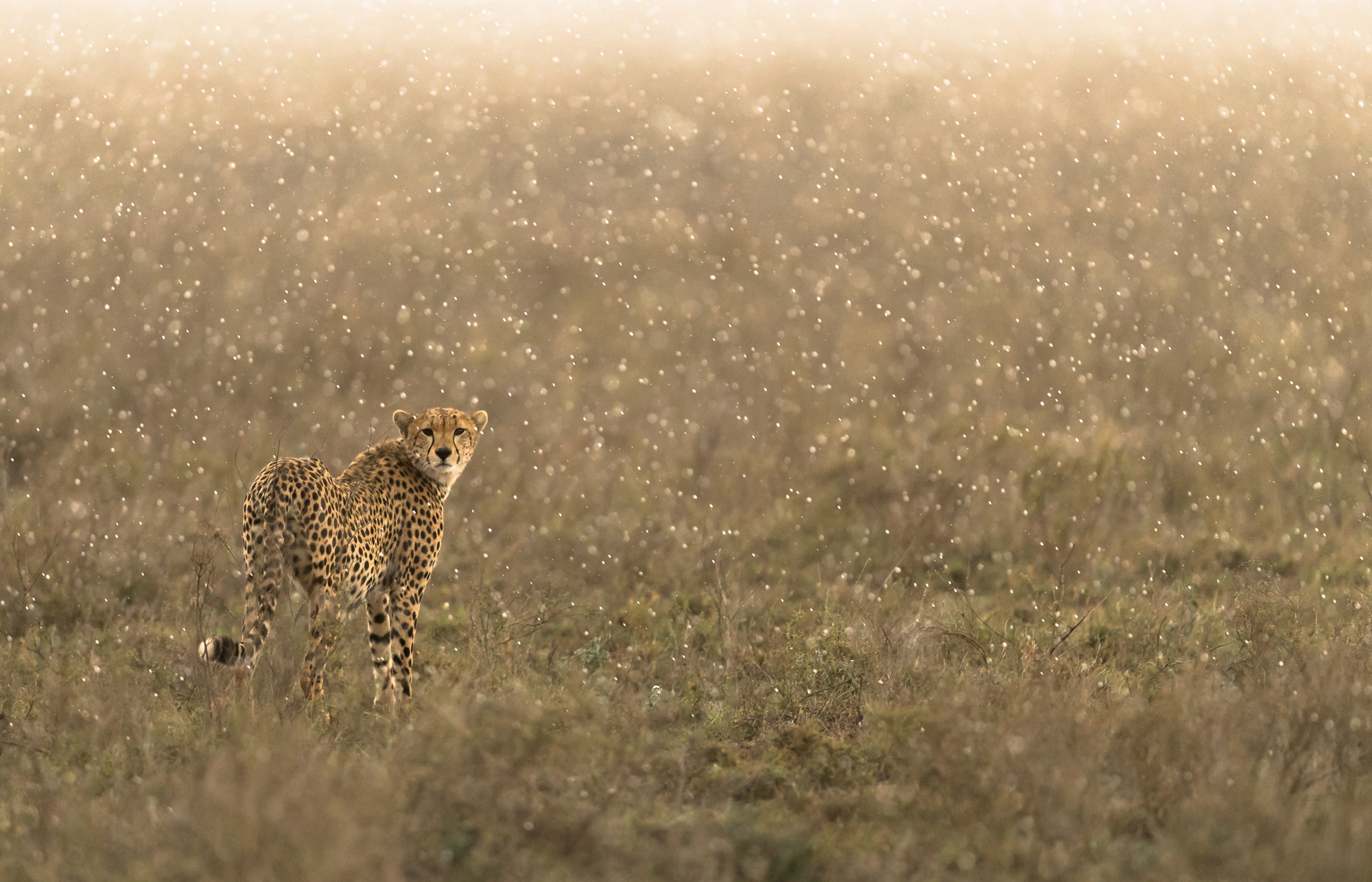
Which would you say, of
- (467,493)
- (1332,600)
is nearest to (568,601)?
(467,493)

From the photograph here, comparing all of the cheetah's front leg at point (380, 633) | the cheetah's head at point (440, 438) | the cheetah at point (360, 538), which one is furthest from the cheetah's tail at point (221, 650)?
the cheetah's head at point (440, 438)

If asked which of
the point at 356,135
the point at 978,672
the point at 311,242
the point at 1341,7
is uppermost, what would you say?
the point at 1341,7

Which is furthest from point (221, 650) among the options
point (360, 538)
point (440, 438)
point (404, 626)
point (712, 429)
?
point (712, 429)

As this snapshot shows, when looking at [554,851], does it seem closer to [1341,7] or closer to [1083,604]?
[1083,604]

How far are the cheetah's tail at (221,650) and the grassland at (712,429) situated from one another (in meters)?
0.15

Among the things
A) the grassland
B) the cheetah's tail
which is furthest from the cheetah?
the grassland

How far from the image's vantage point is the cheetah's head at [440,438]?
5.69 m

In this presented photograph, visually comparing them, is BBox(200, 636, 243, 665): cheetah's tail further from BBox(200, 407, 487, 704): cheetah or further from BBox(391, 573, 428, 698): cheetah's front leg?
BBox(391, 573, 428, 698): cheetah's front leg

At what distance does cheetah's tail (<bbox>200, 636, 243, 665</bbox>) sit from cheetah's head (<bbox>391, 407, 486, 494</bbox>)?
126 cm

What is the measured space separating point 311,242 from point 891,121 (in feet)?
22.1

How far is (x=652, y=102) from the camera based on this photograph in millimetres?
14953

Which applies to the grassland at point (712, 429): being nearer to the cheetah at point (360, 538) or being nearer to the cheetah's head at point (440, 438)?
the cheetah at point (360, 538)

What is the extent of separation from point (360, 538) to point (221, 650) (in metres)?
A: 0.81

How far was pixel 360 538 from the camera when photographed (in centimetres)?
543
